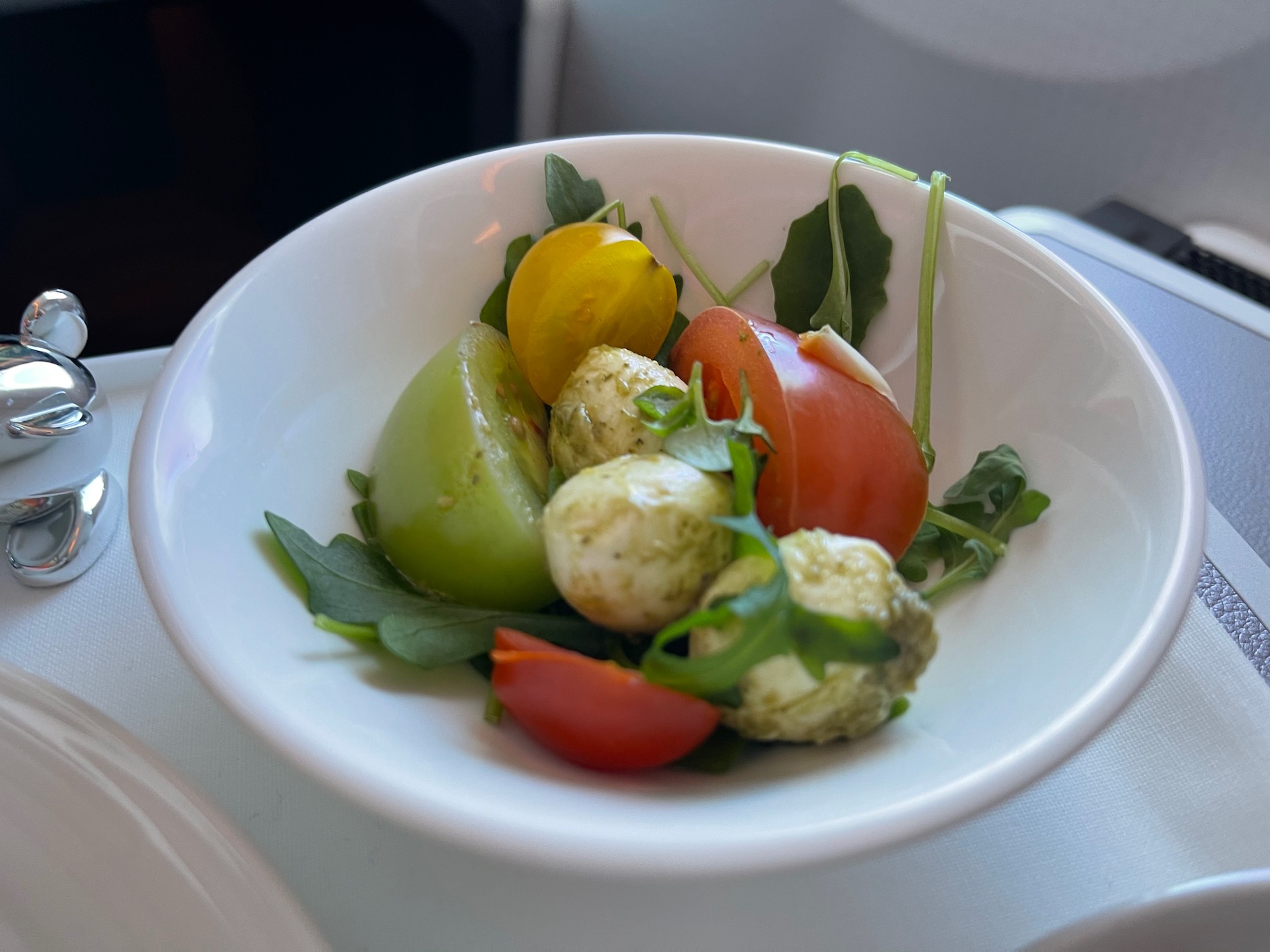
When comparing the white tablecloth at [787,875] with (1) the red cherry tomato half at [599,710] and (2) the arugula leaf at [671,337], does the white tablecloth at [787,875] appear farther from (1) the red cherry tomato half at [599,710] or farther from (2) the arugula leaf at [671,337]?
(2) the arugula leaf at [671,337]

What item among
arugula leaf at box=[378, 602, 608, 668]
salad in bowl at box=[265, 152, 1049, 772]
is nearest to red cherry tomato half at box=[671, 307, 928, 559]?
salad in bowl at box=[265, 152, 1049, 772]

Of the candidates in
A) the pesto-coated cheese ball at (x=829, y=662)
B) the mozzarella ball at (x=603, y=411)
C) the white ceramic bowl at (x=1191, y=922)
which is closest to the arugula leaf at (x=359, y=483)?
the mozzarella ball at (x=603, y=411)

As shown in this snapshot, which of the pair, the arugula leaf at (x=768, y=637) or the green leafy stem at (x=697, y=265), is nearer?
the arugula leaf at (x=768, y=637)

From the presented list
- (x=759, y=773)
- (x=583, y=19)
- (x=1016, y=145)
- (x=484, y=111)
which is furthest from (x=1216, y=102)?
(x=759, y=773)

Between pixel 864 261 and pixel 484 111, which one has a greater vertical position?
pixel 864 261

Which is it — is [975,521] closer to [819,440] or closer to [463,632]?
[819,440]

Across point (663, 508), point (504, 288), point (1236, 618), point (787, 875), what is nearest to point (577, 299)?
point (504, 288)

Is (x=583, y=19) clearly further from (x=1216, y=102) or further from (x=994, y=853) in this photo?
(x=994, y=853)
